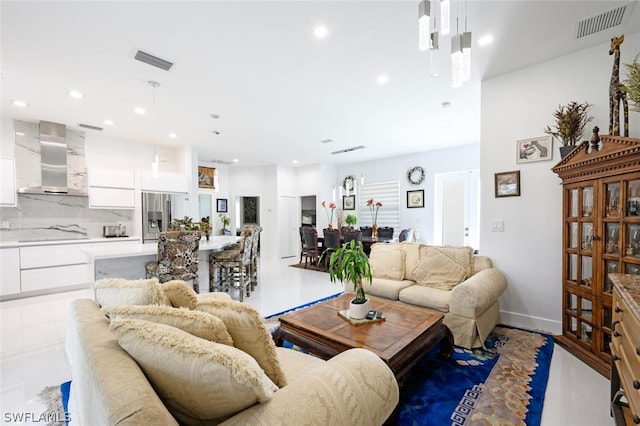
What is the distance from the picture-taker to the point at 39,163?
4848 millimetres

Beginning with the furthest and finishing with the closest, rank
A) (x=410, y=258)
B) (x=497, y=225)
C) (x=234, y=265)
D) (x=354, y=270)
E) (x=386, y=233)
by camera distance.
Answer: (x=386, y=233), (x=234, y=265), (x=410, y=258), (x=497, y=225), (x=354, y=270)

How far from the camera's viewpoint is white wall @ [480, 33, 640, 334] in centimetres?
283

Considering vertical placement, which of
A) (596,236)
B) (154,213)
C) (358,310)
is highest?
(154,213)

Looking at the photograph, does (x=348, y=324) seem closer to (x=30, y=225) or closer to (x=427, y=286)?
(x=427, y=286)

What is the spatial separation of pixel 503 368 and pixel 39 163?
7.25 m

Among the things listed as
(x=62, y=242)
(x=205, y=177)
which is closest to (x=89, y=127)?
(x=62, y=242)

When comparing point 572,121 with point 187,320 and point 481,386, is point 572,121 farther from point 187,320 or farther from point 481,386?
point 187,320

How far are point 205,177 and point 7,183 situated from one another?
3.98 meters

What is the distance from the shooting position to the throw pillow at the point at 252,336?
1051 millimetres

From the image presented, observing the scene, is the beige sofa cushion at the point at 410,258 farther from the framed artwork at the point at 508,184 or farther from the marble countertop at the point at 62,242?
the marble countertop at the point at 62,242

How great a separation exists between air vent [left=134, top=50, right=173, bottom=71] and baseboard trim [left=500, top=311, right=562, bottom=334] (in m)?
4.72

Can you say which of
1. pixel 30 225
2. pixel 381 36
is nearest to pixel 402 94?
pixel 381 36

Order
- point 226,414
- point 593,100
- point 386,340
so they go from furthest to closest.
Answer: point 593,100 → point 386,340 → point 226,414

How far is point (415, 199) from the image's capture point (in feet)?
23.3
